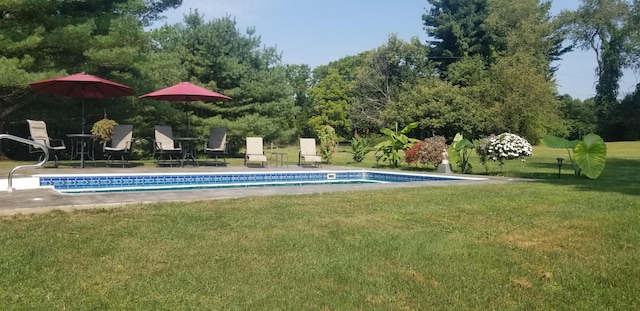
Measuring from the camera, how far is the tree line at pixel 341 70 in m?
12.8

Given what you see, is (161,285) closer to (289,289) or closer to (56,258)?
(289,289)

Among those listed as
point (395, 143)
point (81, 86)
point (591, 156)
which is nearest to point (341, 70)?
point (395, 143)

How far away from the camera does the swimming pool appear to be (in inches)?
340

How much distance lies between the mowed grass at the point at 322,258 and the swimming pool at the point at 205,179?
13.0 ft

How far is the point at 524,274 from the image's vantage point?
10.1 feet

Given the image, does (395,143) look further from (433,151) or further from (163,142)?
(163,142)

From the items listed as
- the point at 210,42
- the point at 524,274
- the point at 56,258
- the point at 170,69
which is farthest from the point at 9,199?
the point at 210,42

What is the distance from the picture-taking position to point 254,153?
12750 mm

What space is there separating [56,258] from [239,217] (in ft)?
6.03

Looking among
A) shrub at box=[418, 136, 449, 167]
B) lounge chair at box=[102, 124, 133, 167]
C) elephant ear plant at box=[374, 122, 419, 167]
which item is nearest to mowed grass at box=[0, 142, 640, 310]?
shrub at box=[418, 136, 449, 167]

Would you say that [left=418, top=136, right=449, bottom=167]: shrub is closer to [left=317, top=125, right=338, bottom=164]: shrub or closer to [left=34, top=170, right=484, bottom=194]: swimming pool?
[left=34, top=170, right=484, bottom=194]: swimming pool

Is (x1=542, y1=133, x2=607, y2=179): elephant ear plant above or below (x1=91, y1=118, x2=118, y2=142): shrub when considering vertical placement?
below

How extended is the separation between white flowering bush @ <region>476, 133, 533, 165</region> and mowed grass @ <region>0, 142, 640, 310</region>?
4.58 meters

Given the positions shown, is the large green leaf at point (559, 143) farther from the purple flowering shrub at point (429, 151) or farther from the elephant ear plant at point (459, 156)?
the purple flowering shrub at point (429, 151)
